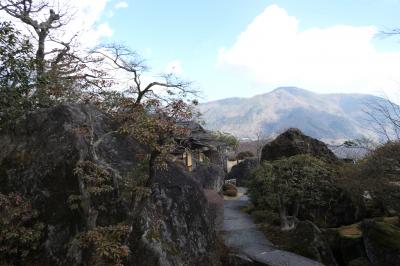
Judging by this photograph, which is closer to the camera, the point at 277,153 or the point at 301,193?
the point at 301,193

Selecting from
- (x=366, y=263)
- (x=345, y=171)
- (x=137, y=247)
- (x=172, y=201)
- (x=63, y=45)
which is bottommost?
(x=366, y=263)

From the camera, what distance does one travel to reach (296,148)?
21.1 meters

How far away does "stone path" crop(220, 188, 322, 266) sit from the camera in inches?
484

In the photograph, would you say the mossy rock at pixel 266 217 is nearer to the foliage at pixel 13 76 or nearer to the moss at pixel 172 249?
the moss at pixel 172 249

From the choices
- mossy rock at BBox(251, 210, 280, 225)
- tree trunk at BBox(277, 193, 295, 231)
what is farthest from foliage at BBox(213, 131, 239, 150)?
tree trunk at BBox(277, 193, 295, 231)

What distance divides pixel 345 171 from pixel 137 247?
35.7ft

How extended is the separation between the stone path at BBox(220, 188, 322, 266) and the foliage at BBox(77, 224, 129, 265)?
635cm

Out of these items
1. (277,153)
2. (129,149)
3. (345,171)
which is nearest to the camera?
(129,149)

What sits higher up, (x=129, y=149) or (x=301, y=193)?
(x=129, y=149)

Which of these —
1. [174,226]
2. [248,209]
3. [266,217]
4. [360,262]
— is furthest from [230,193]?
[174,226]

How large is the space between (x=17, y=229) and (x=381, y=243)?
35.7ft

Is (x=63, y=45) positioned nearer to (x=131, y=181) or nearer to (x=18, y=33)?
(x=18, y=33)

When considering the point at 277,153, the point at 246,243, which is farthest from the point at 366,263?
the point at 277,153

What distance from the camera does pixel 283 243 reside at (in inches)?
586
